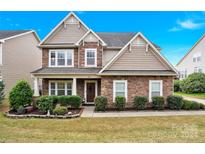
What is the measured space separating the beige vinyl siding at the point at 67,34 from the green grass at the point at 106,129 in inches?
328

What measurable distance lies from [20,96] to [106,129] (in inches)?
289

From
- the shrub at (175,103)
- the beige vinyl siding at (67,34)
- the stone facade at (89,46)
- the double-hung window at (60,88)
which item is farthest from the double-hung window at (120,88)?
the beige vinyl siding at (67,34)

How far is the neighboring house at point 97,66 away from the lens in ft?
46.0

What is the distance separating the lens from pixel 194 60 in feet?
113

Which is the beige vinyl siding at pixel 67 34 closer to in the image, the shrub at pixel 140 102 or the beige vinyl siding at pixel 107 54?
the beige vinyl siding at pixel 107 54

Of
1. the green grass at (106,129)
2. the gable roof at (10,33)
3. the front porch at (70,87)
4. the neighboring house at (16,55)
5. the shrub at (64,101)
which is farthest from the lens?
the gable roof at (10,33)

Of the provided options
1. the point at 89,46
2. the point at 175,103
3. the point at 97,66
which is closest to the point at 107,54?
the point at 97,66

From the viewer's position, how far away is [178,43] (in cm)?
1568

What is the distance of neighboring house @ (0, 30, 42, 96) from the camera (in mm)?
18922

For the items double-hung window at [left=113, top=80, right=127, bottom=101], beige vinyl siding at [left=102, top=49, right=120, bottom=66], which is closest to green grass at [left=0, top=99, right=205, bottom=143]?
double-hung window at [left=113, top=80, right=127, bottom=101]

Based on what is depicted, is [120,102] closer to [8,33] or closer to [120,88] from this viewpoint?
[120,88]

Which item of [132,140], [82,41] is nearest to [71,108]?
[82,41]

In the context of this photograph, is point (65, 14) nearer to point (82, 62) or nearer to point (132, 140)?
point (82, 62)
